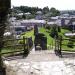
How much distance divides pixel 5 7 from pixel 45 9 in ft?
485

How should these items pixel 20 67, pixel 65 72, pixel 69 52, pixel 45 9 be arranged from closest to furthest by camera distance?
1. pixel 65 72
2. pixel 20 67
3. pixel 69 52
4. pixel 45 9

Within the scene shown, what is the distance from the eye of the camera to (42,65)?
9398mm

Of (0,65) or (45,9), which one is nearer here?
(0,65)

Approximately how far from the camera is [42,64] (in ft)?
31.2

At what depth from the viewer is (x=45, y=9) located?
152875 millimetres

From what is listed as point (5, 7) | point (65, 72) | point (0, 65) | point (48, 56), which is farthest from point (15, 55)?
point (5, 7)

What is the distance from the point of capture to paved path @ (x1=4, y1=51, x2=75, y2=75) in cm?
862

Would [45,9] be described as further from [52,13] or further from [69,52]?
[69,52]

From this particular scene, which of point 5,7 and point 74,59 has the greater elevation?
point 5,7

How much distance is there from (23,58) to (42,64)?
1.42 meters

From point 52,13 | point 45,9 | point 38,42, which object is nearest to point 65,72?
point 38,42

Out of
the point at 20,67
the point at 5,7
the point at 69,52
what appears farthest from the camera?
the point at 69,52

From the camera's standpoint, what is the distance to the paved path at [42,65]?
8.62 metres

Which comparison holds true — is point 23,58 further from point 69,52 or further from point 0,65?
point 0,65
